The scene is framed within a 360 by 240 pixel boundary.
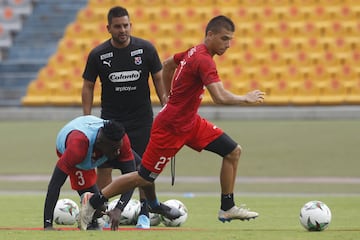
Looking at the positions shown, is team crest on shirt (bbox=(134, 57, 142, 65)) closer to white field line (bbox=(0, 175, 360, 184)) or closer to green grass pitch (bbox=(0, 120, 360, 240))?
green grass pitch (bbox=(0, 120, 360, 240))

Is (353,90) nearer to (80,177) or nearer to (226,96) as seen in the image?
(80,177)

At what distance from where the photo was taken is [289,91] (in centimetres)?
2802

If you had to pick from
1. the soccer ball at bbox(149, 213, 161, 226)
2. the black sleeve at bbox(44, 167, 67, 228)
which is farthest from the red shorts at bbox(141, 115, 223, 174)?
the soccer ball at bbox(149, 213, 161, 226)

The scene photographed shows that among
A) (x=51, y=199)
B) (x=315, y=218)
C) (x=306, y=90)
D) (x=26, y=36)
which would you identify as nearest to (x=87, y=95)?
(x=51, y=199)

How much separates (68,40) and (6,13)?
253 centimetres

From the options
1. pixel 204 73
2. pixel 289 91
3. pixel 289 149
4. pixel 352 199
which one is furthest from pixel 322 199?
pixel 289 91

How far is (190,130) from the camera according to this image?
32.1 ft

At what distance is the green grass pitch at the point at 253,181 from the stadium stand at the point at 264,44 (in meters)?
1.94

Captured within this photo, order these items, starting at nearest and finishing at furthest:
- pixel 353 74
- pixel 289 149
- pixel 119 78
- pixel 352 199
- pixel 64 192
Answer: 1. pixel 119 78
2. pixel 352 199
3. pixel 64 192
4. pixel 289 149
5. pixel 353 74

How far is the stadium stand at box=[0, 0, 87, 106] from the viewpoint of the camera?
29922mm

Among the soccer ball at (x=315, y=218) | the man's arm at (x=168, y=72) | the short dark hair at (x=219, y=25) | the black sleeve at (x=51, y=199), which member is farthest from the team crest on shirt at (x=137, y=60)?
the soccer ball at (x=315, y=218)

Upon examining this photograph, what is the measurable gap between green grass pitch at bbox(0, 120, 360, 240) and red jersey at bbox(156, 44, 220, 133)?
3.56 ft

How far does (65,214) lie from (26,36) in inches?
837

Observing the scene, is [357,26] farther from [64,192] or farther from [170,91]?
[170,91]
